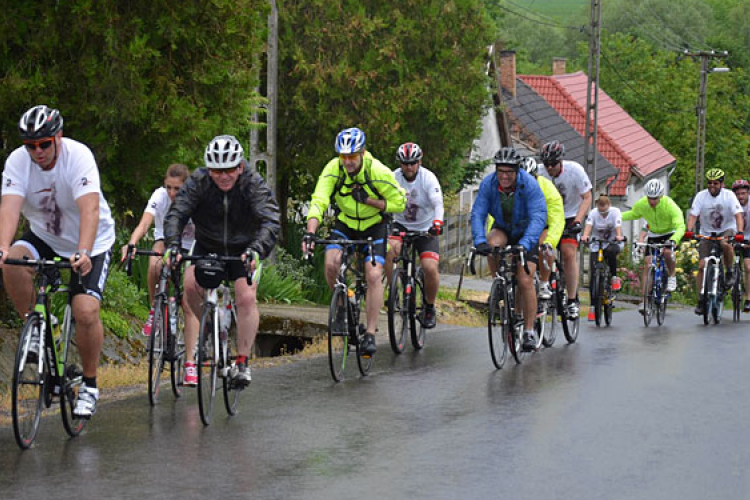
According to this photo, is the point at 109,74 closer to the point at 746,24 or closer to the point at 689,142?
the point at 689,142

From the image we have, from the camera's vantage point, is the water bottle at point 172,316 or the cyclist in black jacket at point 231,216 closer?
the cyclist in black jacket at point 231,216

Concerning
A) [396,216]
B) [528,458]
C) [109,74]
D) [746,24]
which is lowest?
[528,458]

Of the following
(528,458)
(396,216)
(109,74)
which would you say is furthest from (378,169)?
(528,458)

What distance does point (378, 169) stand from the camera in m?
11.8

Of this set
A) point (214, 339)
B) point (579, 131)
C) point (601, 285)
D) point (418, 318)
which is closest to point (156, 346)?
point (214, 339)

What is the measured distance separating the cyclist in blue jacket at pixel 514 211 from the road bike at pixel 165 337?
3104 millimetres

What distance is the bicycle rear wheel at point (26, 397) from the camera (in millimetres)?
7672

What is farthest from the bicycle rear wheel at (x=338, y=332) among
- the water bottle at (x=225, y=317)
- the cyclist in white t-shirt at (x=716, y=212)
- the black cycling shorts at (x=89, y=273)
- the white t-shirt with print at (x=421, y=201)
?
the cyclist in white t-shirt at (x=716, y=212)

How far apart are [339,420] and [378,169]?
123 inches

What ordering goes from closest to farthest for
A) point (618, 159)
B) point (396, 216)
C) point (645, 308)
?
point (396, 216) → point (645, 308) → point (618, 159)

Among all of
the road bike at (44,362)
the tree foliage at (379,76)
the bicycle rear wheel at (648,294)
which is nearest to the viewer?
the road bike at (44,362)

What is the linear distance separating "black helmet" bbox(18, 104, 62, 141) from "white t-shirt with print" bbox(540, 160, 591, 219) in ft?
27.5

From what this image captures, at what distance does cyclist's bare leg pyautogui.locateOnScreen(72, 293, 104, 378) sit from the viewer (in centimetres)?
828

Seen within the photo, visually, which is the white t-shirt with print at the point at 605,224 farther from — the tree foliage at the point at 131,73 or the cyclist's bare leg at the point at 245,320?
the cyclist's bare leg at the point at 245,320
